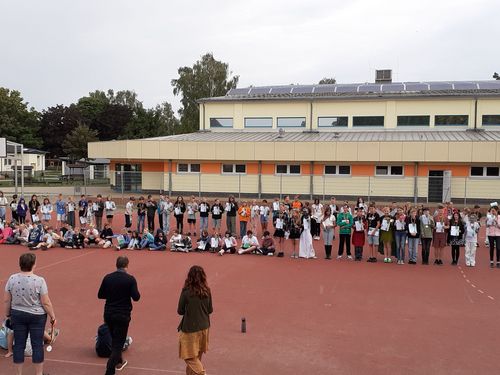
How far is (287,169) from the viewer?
1199 inches

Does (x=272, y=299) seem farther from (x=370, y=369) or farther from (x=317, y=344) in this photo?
(x=370, y=369)

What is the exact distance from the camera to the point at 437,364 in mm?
6621

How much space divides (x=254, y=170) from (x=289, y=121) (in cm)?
678

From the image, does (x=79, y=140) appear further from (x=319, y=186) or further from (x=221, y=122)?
(x=319, y=186)

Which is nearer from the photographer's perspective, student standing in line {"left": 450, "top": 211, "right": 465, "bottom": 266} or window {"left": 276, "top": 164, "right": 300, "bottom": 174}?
student standing in line {"left": 450, "top": 211, "right": 465, "bottom": 266}

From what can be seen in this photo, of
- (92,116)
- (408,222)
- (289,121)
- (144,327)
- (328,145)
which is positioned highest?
(92,116)

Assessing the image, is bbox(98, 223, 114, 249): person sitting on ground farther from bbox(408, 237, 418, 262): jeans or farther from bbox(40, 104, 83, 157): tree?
bbox(40, 104, 83, 157): tree

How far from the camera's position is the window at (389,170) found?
28.8 metres

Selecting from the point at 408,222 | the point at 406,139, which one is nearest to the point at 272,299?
the point at 408,222

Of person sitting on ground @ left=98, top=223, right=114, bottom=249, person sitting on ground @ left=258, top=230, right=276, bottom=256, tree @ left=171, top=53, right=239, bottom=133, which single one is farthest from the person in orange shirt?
tree @ left=171, top=53, right=239, bottom=133

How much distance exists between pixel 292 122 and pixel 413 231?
22.9m

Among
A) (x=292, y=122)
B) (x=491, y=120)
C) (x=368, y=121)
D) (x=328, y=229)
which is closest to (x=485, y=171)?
(x=491, y=120)

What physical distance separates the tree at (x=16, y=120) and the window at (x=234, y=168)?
4654cm

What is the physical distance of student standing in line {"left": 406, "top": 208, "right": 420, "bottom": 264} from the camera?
13.5 meters
